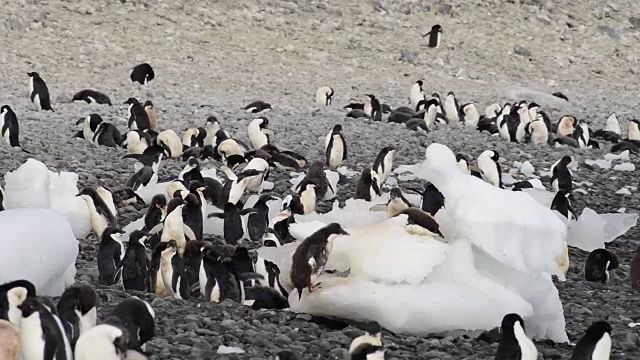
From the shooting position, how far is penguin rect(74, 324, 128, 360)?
4309mm

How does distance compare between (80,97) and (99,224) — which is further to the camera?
(80,97)

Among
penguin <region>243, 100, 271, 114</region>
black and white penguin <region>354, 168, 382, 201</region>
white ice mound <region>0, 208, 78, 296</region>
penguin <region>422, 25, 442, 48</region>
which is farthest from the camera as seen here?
penguin <region>422, 25, 442, 48</region>

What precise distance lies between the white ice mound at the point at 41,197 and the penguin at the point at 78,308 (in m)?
3.26

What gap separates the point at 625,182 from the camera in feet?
39.7

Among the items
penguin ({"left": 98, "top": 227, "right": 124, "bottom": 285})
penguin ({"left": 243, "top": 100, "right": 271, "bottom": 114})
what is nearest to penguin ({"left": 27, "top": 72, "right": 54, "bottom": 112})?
penguin ({"left": 243, "top": 100, "right": 271, "bottom": 114})

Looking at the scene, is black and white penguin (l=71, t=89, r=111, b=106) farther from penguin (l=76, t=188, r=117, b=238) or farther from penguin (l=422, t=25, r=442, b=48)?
penguin (l=422, t=25, r=442, b=48)

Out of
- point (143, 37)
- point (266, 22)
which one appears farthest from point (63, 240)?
point (266, 22)

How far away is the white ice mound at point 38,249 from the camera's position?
577cm

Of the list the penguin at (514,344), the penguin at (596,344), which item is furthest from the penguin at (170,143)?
the penguin at (596,344)

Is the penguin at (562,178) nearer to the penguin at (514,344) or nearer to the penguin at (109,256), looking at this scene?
the penguin at (109,256)

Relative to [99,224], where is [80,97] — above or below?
above

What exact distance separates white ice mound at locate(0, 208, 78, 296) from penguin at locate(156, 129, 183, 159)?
5465mm

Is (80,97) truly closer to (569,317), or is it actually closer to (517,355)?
(569,317)

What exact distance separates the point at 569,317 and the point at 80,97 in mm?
11256
